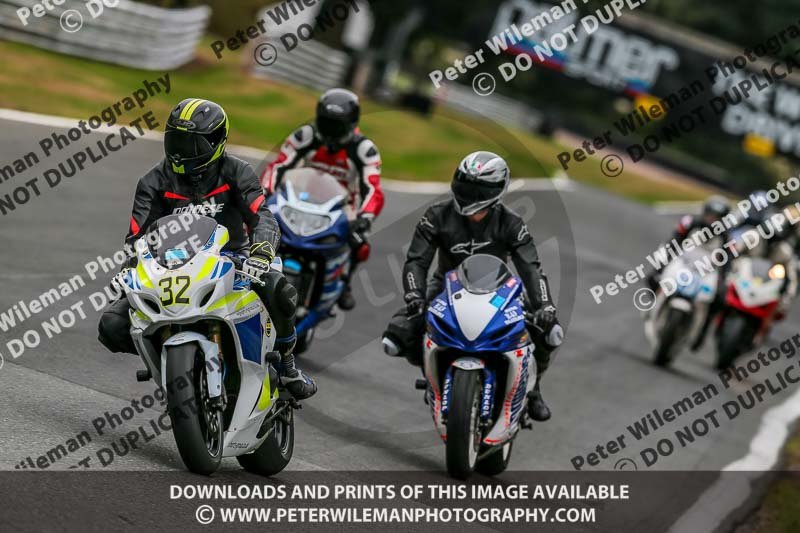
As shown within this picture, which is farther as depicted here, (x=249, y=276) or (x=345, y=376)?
(x=345, y=376)

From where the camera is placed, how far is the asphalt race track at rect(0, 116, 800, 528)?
299 inches

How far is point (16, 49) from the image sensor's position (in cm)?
2284

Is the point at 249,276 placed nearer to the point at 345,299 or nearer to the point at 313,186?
the point at 313,186

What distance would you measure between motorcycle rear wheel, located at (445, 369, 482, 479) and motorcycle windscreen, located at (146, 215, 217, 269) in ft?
6.72

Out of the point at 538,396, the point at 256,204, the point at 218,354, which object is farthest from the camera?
the point at 538,396

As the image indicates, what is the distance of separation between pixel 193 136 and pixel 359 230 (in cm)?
392

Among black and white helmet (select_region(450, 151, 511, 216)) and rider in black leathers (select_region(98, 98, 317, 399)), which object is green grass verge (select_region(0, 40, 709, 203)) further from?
rider in black leathers (select_region(98, 98, 317, 399))

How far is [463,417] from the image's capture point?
7.79 m

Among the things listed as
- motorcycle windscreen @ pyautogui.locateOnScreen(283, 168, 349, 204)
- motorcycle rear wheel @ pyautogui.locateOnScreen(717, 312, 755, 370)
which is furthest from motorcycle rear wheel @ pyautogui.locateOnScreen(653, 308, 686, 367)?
motorcycle windscreen @ pyautogui.locateOnScreen(283, 168, 349, 204)

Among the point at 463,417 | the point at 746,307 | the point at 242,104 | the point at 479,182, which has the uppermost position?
the point at 479,182

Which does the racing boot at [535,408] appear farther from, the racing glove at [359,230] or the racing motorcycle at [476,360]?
the racing glove at [359,230]

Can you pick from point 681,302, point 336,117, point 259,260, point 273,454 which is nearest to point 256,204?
point 259,260

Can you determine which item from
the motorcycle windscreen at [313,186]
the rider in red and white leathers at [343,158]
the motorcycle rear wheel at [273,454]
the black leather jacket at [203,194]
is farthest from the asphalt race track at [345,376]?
the motorcycle windscreen at [313,186]

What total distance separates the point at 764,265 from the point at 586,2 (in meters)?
30.4
